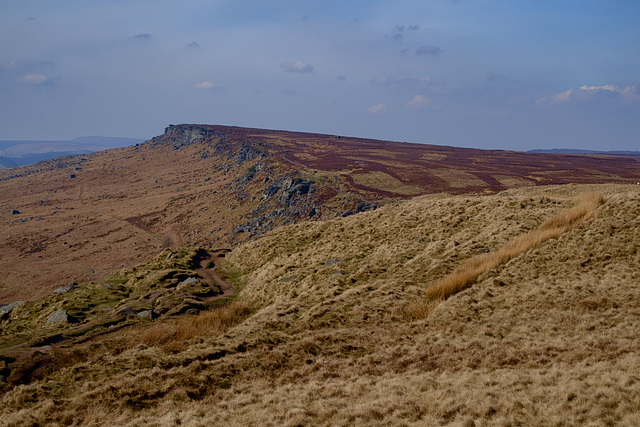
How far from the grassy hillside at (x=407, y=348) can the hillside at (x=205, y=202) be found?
39.9m

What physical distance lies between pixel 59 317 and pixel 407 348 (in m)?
21.4

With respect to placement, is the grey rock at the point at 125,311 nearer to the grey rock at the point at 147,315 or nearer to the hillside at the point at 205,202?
the grey rock at the point at 147,315

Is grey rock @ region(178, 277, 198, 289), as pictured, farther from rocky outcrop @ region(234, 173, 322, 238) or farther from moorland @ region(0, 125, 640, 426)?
rocky outcrop @ region(234, 173, 322, 238)

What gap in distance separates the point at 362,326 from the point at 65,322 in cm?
1811

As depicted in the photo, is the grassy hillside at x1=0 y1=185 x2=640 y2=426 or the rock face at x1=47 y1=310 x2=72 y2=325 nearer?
the grassy hillside at x1=0 y1=185 x2=640 y2=426

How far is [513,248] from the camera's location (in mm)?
22391

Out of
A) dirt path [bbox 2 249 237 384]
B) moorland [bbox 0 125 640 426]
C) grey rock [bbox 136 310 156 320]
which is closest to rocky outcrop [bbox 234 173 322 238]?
moorland [bbox 0 125 640 426]

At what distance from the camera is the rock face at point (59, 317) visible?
74.7 feet

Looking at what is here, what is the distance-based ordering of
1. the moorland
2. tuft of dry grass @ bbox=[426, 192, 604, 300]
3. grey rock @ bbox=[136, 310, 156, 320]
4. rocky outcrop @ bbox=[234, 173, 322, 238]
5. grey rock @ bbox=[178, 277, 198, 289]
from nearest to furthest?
the moorland, tuft of dry grass @ bbox=[426, 192, 604, 300], grey rock @ bbox=[136, 310, 156, 320], grey rock @ bbox=[178, 277, 198, 289], rocky outcrop @ bbox=[234, 173, 322, 238]

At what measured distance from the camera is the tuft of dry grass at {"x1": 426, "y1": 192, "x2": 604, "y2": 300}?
776 inches

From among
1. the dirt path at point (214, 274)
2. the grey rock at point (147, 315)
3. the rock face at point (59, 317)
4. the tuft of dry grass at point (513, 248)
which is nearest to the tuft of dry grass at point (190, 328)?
the grey rock at point (147, 315)

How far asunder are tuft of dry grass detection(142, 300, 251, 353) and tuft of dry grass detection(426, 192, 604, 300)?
11.2 metres

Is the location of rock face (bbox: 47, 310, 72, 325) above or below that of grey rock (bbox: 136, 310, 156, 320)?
below

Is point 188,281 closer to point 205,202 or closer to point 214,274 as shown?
point 214,274
